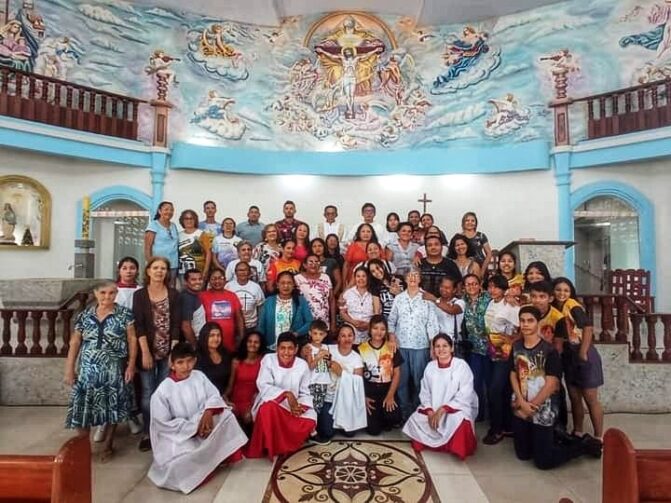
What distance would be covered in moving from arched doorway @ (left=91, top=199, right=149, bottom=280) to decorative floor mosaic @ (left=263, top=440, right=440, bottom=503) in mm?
6857

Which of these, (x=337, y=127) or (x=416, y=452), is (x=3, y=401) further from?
(x=337, y=127)

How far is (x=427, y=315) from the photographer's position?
3768 mm

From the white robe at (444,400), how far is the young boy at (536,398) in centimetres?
33

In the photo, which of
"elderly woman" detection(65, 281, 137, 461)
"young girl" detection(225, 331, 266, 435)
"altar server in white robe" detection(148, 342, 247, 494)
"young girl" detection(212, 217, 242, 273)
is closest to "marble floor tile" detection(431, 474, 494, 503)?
"altar server in white robe" detection(148, 342, 247, 494)

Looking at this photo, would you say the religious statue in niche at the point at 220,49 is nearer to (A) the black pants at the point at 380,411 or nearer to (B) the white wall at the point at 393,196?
(B) the white wall at the point at 393,196

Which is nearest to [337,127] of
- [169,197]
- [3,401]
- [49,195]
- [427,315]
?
[169,197]

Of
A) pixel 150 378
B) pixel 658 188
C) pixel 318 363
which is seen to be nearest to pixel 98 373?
pixel 150 378

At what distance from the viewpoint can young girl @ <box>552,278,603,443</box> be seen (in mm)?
3359

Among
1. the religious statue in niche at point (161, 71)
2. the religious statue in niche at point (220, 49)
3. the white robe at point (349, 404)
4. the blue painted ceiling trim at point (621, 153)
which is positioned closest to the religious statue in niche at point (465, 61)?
the blue painted ceiling trim at point (621, 153)

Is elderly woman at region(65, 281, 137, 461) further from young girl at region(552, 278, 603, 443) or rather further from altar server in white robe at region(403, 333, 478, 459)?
young girl at region(552, 278, 603, 443)

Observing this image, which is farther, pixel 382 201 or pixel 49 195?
pixel 382 201

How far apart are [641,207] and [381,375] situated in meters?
6.82

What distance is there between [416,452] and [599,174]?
7039 millimetres

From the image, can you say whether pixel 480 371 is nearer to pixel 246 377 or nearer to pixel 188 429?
pixel 246 377
